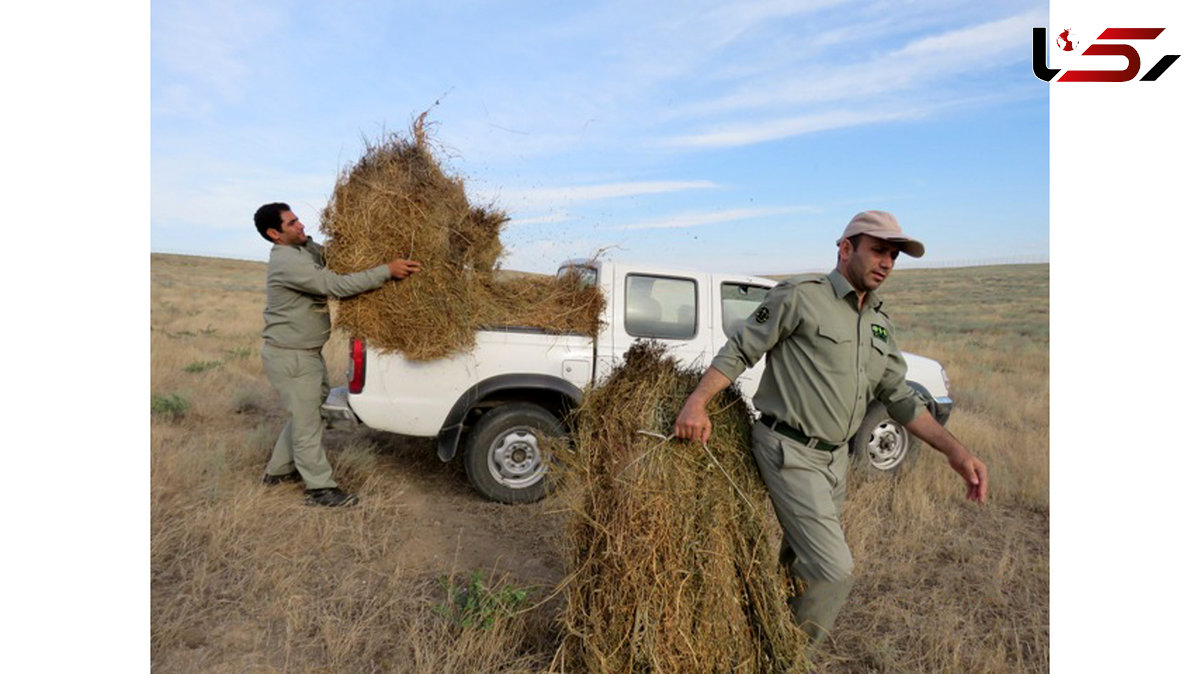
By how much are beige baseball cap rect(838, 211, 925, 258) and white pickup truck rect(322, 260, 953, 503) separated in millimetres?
2088

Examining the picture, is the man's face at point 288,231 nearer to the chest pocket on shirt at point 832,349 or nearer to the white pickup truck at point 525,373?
the white pickup truck at point 525,373

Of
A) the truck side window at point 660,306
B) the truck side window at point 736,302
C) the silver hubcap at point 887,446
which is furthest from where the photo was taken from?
the silver hubcap at point 887,446

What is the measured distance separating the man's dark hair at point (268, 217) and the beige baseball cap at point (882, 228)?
3.80m

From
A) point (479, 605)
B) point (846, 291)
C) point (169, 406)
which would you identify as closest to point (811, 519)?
point (846, 291)

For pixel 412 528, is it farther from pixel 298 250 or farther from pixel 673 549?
pixel 673 549

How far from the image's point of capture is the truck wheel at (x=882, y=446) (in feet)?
18.4

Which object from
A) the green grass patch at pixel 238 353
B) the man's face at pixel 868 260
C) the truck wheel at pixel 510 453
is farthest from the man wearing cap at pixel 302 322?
the green grass patch at pixel 238 353

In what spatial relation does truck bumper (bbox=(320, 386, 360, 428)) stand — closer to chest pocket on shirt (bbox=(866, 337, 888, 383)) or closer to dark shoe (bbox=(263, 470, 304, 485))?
dark shoe (bbox=(263, 470, 304, 485))

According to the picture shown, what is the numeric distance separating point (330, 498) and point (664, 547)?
310 cm

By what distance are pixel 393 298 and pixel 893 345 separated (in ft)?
10.4

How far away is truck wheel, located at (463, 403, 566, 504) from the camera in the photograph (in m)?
4.96

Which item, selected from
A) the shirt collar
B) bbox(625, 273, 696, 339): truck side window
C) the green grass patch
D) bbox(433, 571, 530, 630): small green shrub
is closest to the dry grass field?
bbox(433, 571, 530, 630): small green shrub

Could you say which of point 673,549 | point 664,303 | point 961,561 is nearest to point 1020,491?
point 961,561

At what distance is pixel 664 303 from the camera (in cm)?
525
